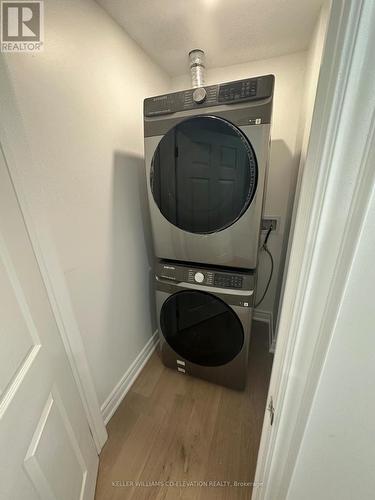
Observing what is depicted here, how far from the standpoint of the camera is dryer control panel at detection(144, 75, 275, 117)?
86 cm

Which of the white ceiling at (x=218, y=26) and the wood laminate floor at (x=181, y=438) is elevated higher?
the white ceiling at (x=218, y=26)

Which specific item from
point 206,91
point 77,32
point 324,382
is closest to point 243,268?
point 324,382

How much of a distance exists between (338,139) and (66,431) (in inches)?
44.8

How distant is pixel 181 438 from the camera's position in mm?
1146

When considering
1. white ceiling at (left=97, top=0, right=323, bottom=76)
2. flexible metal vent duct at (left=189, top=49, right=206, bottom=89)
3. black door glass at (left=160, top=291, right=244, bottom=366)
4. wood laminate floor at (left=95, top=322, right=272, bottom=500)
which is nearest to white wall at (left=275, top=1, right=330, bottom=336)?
white ceiling at (left=97, top=0, right=323, bottom=76)

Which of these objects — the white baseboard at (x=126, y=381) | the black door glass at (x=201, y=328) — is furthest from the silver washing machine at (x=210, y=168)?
the white baseboard at (x=126, y=381)

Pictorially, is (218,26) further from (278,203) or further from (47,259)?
(47,259)

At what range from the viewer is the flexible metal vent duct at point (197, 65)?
1.30m

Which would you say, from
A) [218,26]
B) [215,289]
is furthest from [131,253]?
[218,26]

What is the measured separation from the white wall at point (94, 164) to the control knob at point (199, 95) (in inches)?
18.1

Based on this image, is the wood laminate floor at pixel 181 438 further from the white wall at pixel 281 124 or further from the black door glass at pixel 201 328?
the white wall at pixel 281 124

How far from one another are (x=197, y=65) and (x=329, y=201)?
1.47m

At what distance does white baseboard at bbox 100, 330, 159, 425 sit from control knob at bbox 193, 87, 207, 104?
1.61 meters

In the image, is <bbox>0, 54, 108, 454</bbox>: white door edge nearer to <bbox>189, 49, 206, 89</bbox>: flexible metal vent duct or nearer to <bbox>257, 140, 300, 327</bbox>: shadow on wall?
<bbox>189, 49, 206, 89</bbox>: flexible metal vent duct
